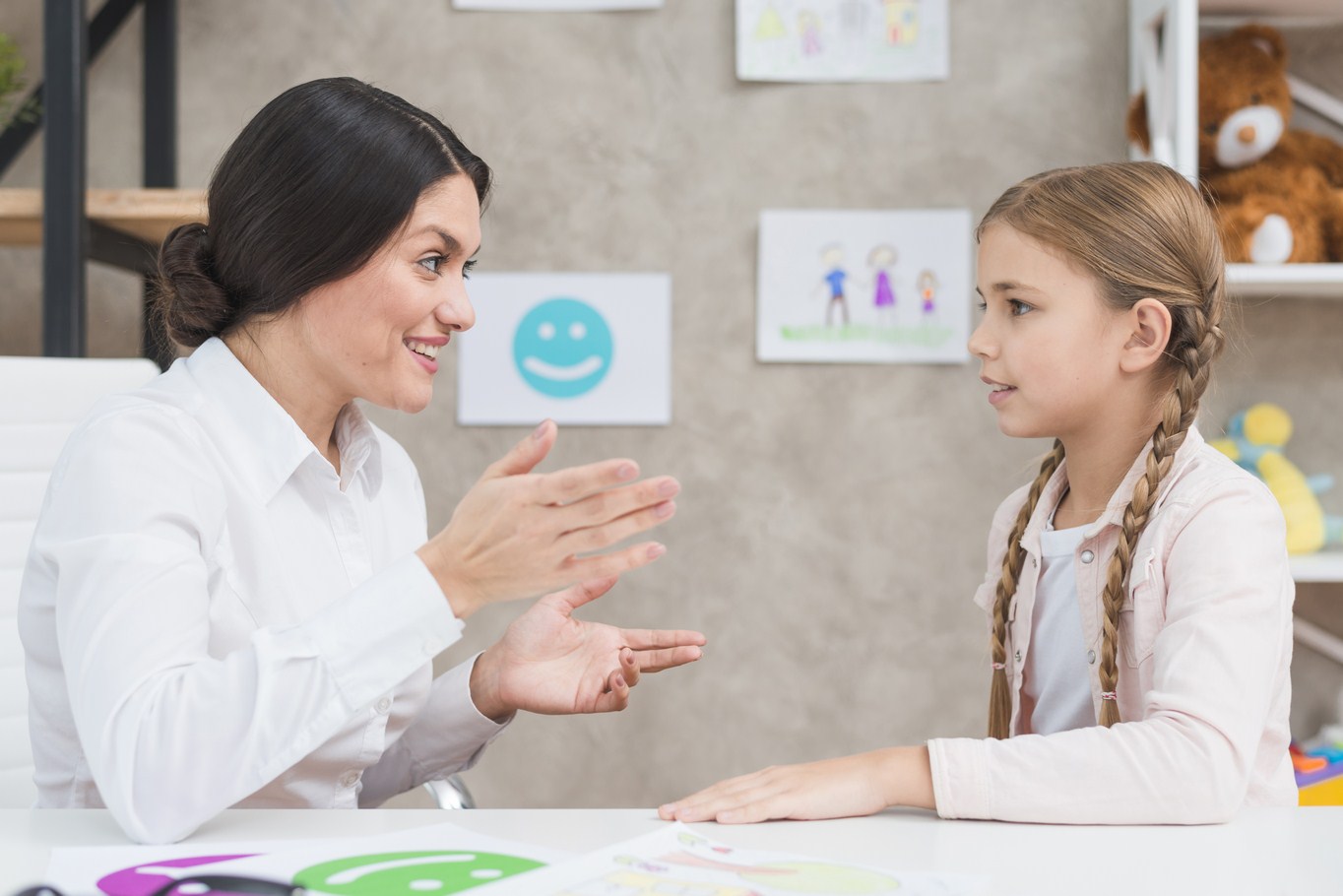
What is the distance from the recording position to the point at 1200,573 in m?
1.00

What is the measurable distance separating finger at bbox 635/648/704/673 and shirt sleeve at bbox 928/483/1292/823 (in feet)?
0.95

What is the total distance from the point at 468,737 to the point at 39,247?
1.44 meters

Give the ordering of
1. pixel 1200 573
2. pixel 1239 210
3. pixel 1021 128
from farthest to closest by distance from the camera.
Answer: pixel 1021 128 < pixel 1239 210 < pixel 1200 573

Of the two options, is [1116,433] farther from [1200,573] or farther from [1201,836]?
[1201,836]

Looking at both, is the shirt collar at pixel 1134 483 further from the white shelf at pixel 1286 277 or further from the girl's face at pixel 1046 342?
the white shelf at pixel 1286 277

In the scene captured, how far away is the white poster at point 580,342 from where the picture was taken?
2.14 metres

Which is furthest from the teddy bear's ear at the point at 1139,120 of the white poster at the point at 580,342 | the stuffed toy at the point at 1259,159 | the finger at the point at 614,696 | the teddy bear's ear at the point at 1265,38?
the finger at the point at 614,696

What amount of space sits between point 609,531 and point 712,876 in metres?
0.25

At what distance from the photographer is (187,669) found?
2.82ft

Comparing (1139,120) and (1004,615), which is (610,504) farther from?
(1139,120)

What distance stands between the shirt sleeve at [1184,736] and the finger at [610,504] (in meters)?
0.29

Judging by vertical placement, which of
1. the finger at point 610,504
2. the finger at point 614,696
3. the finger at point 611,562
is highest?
the finger at point 610,504

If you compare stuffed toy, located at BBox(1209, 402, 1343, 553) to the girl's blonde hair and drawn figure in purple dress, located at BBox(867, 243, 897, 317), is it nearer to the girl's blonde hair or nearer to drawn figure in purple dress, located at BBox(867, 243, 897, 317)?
drawn figure in purple dress, located at BBox(867, 243, 897, 317)

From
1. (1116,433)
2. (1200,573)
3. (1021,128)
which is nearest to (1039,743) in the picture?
(1200,573)
